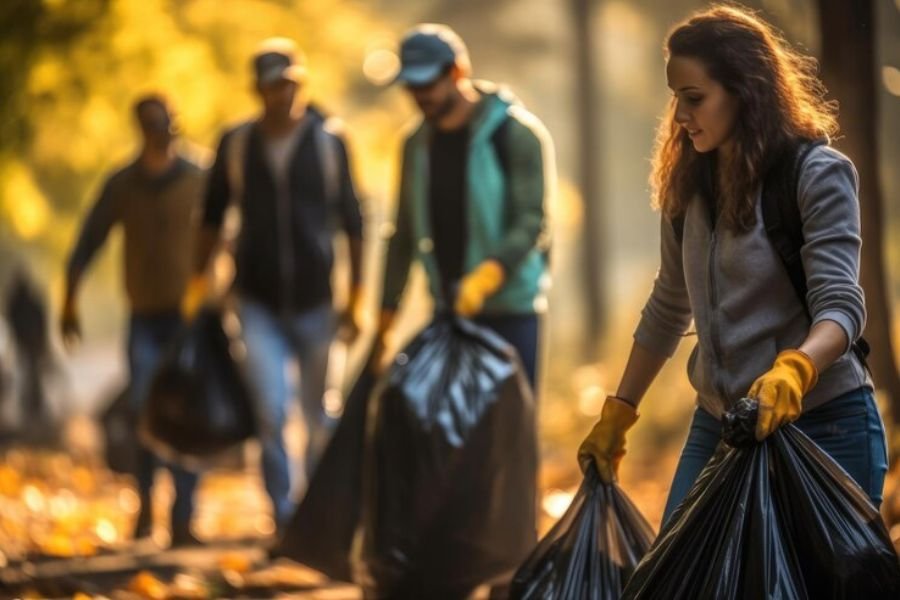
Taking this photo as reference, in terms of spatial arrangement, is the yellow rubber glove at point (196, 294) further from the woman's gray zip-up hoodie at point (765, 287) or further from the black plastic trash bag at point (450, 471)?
the woman's gray zip-up hoodie at point (765, 287)

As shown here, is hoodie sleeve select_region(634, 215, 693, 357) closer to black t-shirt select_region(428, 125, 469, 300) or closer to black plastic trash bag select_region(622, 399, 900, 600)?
black plastic trash bag select_region(622, 399, 900, 600)

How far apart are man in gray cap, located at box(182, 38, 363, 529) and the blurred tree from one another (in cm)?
235

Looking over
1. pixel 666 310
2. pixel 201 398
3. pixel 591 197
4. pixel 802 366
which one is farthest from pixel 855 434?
pixel 591 197

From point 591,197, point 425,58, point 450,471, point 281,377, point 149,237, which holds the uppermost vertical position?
point 591,197

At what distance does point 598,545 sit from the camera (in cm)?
557

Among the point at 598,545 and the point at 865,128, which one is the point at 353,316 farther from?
the point at 598,545

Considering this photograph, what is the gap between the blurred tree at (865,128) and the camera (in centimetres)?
777

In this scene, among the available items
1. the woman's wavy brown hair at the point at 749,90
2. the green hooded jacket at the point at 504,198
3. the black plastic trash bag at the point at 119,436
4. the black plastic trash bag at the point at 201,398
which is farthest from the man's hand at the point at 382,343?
the black plastic trash bag at the point at 119,436

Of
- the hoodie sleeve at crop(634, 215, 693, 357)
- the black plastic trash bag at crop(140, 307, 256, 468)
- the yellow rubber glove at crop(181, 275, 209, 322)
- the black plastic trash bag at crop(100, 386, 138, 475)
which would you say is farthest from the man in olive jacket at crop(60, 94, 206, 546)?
the hoodie sleeve at crop(634, 215, 693, 357)

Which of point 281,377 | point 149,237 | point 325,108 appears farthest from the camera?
point 325,108

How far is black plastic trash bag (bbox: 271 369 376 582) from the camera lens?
8.28 m

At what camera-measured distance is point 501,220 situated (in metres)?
7.97

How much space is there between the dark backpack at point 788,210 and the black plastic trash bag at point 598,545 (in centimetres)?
87

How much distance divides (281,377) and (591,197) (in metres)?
8.82
